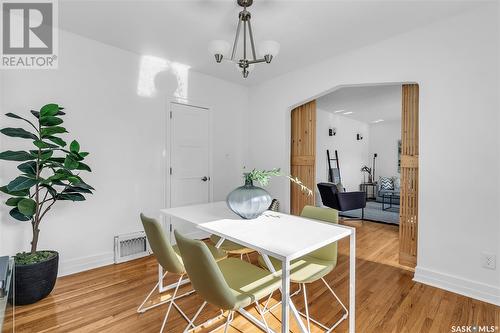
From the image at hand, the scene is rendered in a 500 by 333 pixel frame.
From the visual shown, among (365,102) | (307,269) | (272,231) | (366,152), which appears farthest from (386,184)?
(272,231)

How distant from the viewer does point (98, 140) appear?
9.87 feet

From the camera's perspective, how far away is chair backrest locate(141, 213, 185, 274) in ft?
5.71

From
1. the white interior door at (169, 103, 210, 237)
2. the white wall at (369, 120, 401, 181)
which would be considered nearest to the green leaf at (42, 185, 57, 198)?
the white interior door at (169, 103, 210, 237)

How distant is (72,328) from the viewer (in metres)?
1.91

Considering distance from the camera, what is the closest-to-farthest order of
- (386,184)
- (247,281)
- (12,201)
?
(247,281) → (12,201) → (386,184)

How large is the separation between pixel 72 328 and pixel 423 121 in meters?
3.69

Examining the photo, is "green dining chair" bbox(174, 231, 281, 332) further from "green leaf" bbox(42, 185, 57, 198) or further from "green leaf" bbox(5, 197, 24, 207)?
"green leaf" bbox(5, 197, 24, 207)

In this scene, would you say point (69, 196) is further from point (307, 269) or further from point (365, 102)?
point (365, 102)

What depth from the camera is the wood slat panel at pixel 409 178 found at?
2914 millimetres

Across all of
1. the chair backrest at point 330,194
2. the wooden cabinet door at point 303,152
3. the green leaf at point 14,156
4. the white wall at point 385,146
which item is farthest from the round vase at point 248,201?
the white wall at point 385,146

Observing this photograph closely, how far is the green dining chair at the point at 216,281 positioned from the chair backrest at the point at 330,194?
3371 millimetres

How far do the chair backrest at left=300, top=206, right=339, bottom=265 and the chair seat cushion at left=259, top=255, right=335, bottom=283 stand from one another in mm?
38

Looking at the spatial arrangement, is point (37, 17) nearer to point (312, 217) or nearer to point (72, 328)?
point (72, 328)

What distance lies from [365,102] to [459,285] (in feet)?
13.2
